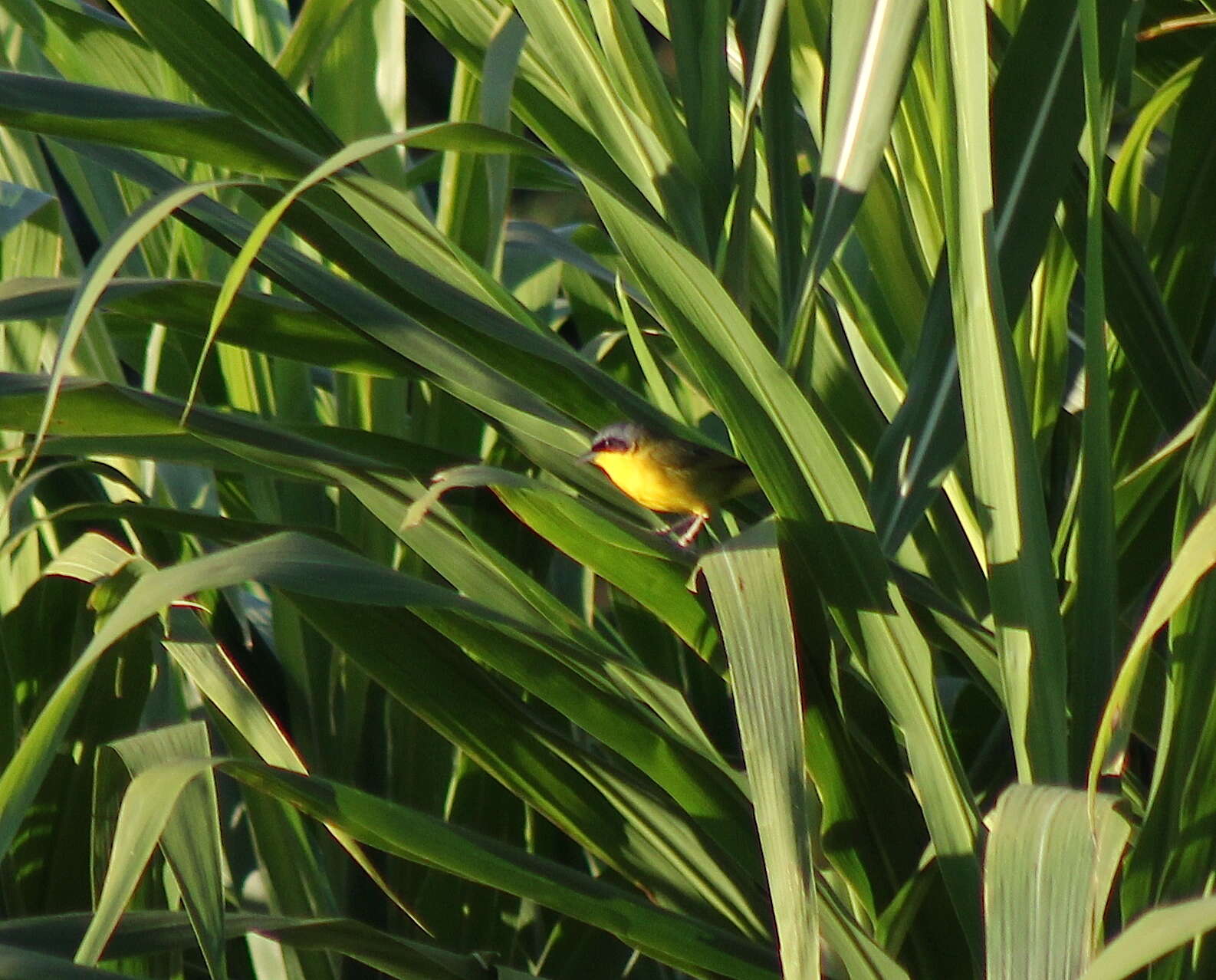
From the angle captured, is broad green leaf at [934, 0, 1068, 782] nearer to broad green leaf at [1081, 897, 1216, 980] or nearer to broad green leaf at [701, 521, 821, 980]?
broad green leaf at [701, 521, 821, 980]

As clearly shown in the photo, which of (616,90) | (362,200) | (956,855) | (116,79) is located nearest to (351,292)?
(362,200)

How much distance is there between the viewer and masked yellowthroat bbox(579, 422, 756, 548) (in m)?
1.29

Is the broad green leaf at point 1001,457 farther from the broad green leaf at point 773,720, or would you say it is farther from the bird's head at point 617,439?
the bird's head at point 617,439

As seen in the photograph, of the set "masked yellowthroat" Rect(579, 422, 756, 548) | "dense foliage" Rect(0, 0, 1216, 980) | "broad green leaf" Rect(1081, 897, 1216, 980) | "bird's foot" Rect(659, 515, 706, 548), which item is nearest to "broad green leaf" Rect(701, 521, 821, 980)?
"dense foliage" Rect(0, 0, 1216, 980)

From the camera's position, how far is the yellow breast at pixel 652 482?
1.46 m

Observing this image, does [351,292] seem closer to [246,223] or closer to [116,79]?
[246,223]

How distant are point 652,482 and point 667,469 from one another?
0.27 feet

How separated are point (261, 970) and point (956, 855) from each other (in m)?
0.63

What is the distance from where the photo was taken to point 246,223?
1.10 metres

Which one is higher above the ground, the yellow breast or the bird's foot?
the yellow breast

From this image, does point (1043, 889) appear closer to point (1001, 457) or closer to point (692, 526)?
point (1001, 457)

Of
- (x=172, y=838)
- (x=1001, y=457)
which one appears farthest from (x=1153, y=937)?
(x=172, y=838)

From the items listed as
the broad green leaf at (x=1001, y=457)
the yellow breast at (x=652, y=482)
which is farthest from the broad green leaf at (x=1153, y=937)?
the yellow breast at (x=652, y=482)

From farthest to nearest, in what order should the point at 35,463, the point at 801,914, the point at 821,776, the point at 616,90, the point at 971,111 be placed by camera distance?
the point at 35,463
the point at 616,90
the point at 821,776
the point at 971,111
the point at 801,914
